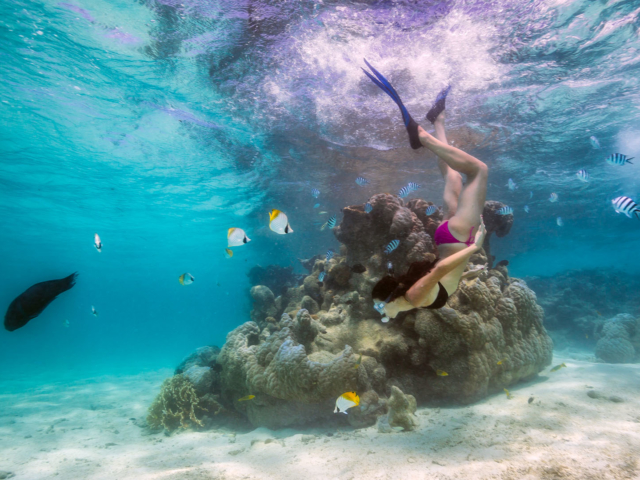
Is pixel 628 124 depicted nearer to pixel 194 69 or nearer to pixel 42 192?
pixel 194 69

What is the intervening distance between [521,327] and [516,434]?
358 cm

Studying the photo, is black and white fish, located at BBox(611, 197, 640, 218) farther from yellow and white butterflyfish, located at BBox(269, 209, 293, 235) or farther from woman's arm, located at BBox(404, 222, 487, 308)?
yellow and white butterflyfish, located at BBox(269, 209, 293, 235)

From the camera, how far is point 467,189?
3.84 m

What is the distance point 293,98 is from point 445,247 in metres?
10.1

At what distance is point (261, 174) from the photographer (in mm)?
18266

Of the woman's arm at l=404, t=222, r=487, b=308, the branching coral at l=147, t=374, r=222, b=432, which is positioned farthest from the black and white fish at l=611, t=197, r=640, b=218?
the branching coral at l=147, t=374, r=222, b=432

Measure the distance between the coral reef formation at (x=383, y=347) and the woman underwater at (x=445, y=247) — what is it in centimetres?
241

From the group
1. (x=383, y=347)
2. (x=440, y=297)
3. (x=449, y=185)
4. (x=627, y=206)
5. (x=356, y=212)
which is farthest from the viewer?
(x=356, y=212)

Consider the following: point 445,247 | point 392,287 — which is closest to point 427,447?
point 392,287

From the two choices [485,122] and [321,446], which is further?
[485,122]

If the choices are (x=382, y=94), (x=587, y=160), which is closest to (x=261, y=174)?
(x=382, y=94)

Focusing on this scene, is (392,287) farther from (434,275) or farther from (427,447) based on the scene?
(427,447)

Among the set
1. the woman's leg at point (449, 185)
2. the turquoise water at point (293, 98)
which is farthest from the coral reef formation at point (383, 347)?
the turquoise water at point (293, 98)

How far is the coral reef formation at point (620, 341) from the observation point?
1133 centimetres
